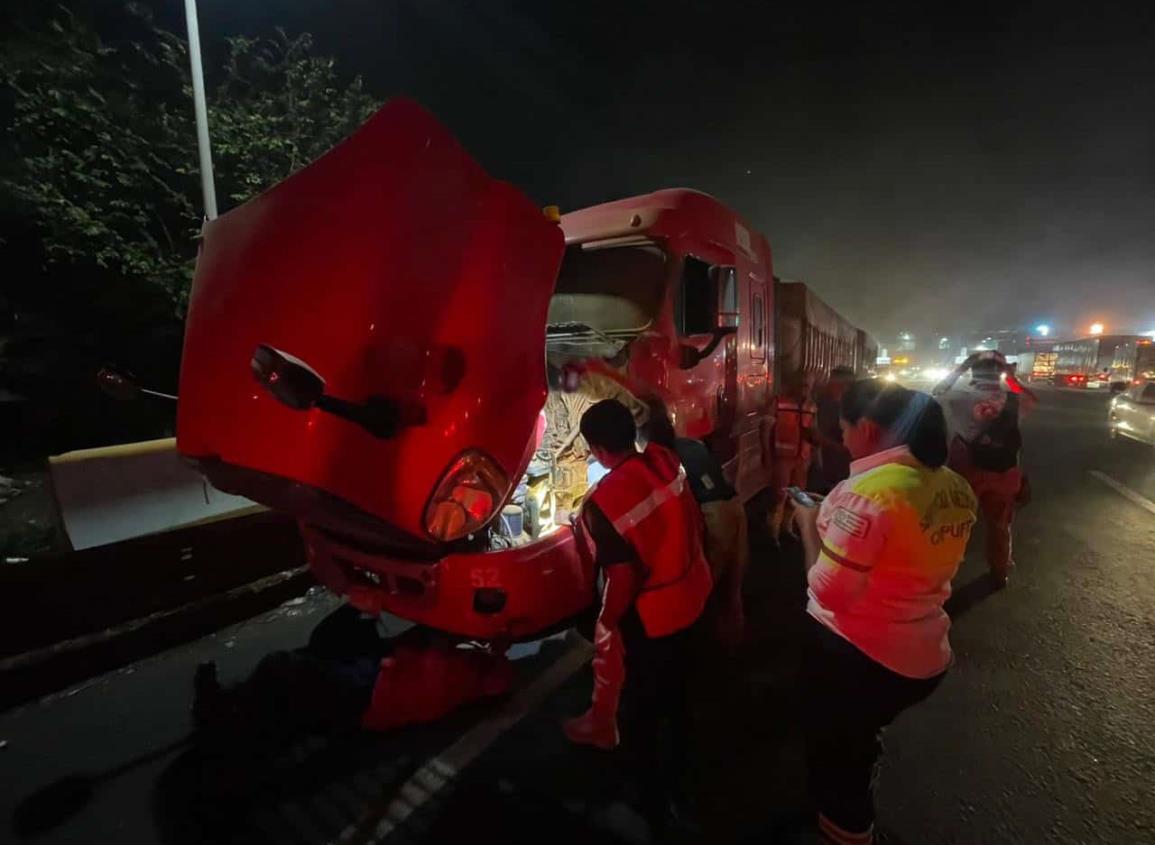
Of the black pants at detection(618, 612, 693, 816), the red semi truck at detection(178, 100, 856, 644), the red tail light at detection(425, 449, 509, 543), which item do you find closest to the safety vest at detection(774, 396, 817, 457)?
the red semi truck at detection(178, 100, 856, 644)

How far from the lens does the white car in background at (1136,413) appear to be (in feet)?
35.6

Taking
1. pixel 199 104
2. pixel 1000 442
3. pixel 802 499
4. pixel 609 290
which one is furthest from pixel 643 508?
pixel 199 104

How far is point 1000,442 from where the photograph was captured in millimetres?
4668

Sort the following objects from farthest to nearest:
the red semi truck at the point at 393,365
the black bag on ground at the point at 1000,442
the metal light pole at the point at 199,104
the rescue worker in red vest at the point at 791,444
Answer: the metal light pole at the point at 199,104, the rescue worker in red vest at the point at 791,444, the black bag on ground at the point at 1000,442, the red semi truck at the point at 393,365

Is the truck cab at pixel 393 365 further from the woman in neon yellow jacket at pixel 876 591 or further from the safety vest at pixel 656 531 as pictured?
the woman in neon yellow jacket at pixel 876 591

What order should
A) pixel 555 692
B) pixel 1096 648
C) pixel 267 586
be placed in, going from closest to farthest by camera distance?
pixel 555 692, pixel 1096 648, pixel 267 586

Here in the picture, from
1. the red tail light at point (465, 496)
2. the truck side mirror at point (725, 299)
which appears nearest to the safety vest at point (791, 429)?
the truck side mirror at point (725, 299)

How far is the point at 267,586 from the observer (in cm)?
462

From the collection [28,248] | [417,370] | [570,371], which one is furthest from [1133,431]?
[28,248]

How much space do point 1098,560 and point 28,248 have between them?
14.5 meters

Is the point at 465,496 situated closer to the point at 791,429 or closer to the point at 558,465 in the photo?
the point at 558,465

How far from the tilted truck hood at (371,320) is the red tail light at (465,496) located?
0.04m

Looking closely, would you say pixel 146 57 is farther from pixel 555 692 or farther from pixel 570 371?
pixel 555 692

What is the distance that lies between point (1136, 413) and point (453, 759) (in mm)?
14300
